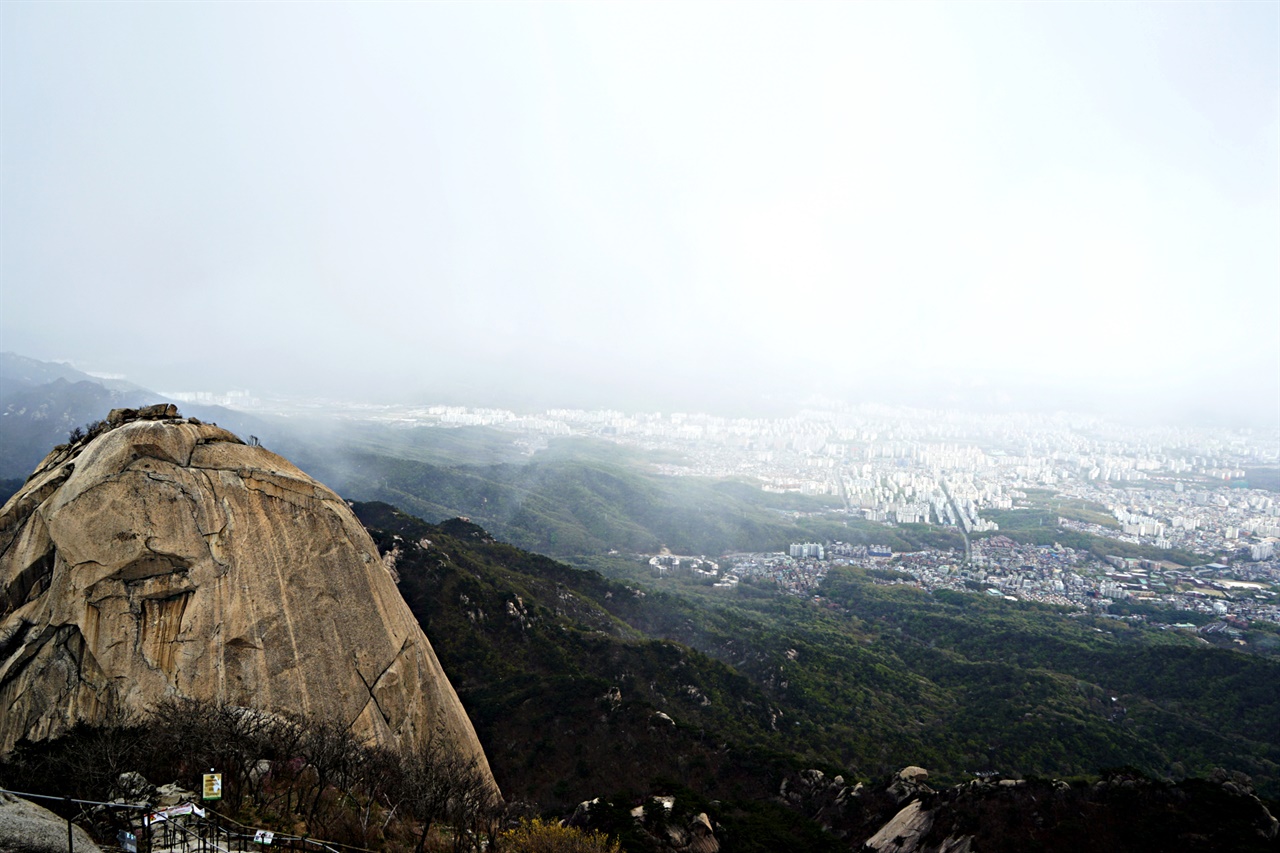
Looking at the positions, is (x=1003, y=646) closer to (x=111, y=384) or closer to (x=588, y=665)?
(x=588, y=665)

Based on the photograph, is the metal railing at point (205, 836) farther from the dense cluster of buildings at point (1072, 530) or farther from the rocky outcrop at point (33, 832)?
the dense cluster of buildings at point (1072, 530)

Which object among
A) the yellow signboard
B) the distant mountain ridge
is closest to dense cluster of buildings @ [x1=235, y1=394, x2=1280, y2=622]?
the yellow signboard

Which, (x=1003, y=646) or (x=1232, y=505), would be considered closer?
(x=1003, y=646)

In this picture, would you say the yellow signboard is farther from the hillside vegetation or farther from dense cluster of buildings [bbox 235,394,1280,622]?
dense cluster of buildings [bbox 235,394,1280,622]

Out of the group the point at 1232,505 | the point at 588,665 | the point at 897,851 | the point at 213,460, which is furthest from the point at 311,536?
the point at 1232,505

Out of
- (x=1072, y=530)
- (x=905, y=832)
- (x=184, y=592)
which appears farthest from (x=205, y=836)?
(x=1072, y=530)

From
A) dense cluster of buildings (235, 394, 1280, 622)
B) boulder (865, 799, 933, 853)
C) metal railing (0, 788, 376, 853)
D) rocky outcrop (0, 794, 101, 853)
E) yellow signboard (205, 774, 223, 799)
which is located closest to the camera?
rocky outcrop (0, 794, 101, 853)

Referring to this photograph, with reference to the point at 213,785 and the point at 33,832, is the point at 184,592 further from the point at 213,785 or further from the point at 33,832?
the point at 33,832
